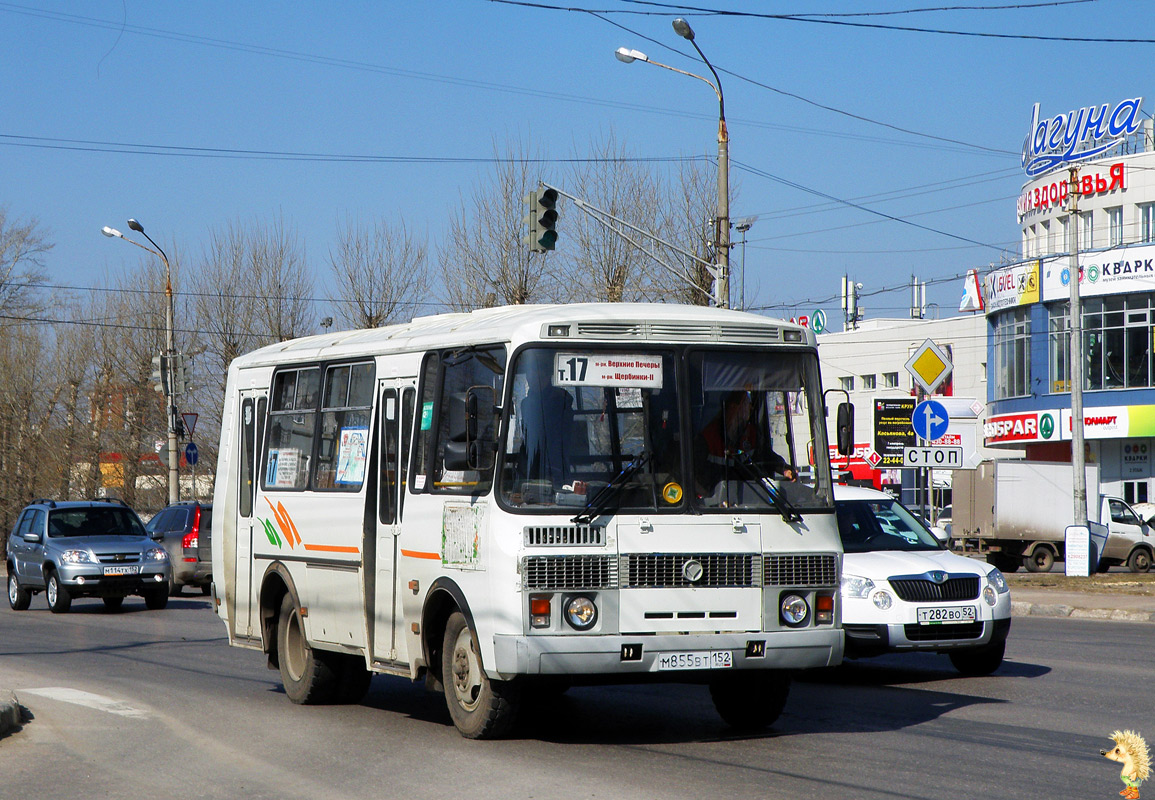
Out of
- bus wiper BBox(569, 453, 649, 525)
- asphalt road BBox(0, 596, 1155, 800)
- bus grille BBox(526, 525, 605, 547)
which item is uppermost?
bus wiper BBox(569, 453, 649, 525)

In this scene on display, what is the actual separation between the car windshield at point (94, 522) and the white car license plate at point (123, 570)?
3.60ft

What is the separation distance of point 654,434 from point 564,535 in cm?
85

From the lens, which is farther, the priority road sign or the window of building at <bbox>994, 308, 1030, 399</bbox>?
the window of building at <bbox>994, 308, 1030, 399</bbox>

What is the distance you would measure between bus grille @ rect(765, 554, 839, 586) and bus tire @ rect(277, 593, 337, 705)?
3921 millimetres

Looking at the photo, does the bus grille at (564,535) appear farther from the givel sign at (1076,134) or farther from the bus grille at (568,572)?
the givel sign at (1076,134)

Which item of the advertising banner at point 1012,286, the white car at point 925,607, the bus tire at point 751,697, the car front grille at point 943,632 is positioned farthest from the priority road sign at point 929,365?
the advertising banner at point 1012,286

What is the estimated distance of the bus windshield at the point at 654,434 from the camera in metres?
8.56

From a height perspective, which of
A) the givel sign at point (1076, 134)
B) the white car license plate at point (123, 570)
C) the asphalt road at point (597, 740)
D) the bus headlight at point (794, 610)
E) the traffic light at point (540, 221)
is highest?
the givel sign at point (1076, 134)

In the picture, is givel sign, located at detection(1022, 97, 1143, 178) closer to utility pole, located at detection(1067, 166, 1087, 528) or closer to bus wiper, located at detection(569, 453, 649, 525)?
utility pole, located at detection(1067, 166, 1087, 528)

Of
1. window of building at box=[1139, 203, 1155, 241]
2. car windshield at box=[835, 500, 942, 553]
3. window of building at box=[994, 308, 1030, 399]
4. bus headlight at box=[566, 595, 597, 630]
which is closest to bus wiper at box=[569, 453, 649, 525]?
bus headlight at box=[566, 595, 597, 630]

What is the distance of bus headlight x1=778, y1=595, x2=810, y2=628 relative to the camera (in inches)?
347

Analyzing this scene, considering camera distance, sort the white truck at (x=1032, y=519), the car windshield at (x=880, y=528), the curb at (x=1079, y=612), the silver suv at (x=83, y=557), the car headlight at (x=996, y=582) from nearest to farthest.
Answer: the car headlight at (x=996, y=582) < the car windshield at (x=880, y=528) < the curb at (x=1079, y=612) < the silver suv at (x=83, y=557) < the white truck at (x=1032, y=519)

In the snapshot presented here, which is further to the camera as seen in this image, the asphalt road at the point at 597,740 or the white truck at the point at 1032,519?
→ the white truck at the point at 1032,519

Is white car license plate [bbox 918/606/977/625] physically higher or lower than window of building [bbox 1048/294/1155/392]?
lower
